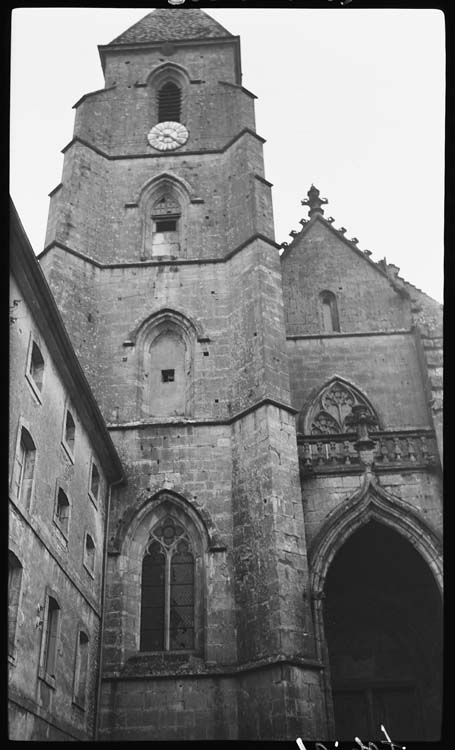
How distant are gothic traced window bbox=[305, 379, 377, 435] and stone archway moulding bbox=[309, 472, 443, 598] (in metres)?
3.40

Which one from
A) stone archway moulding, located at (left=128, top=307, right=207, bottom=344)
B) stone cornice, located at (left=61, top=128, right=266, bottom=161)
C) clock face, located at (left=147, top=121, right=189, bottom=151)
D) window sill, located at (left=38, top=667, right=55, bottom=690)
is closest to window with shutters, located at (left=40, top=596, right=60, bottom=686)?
window sill, located at (left=38, top=667, right=55, bottom=690)

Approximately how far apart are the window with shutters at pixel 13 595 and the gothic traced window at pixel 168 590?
16.9 ft

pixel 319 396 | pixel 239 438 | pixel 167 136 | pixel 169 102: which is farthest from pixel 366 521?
pixel 169 102

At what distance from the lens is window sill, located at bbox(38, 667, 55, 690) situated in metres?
11.0

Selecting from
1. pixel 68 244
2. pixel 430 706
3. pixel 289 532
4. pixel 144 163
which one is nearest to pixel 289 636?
pixel 289 532

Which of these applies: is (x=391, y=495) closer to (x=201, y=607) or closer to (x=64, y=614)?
(x=201, y=607)

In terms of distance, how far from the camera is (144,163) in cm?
2166

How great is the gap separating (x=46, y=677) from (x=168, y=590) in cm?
425

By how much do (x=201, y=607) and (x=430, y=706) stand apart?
526 centimetres

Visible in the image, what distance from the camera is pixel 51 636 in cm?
1192

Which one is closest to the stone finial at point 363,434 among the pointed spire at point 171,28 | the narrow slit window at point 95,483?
the narrow slit window at point 95,483

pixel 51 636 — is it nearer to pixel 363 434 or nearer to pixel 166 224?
pixel 363 434

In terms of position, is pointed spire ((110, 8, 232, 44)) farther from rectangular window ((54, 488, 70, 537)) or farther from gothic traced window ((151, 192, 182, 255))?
rectangular window ((54, 488, 70, 537))

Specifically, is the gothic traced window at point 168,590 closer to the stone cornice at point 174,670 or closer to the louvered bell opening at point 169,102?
the stone cornice at point 174,670
